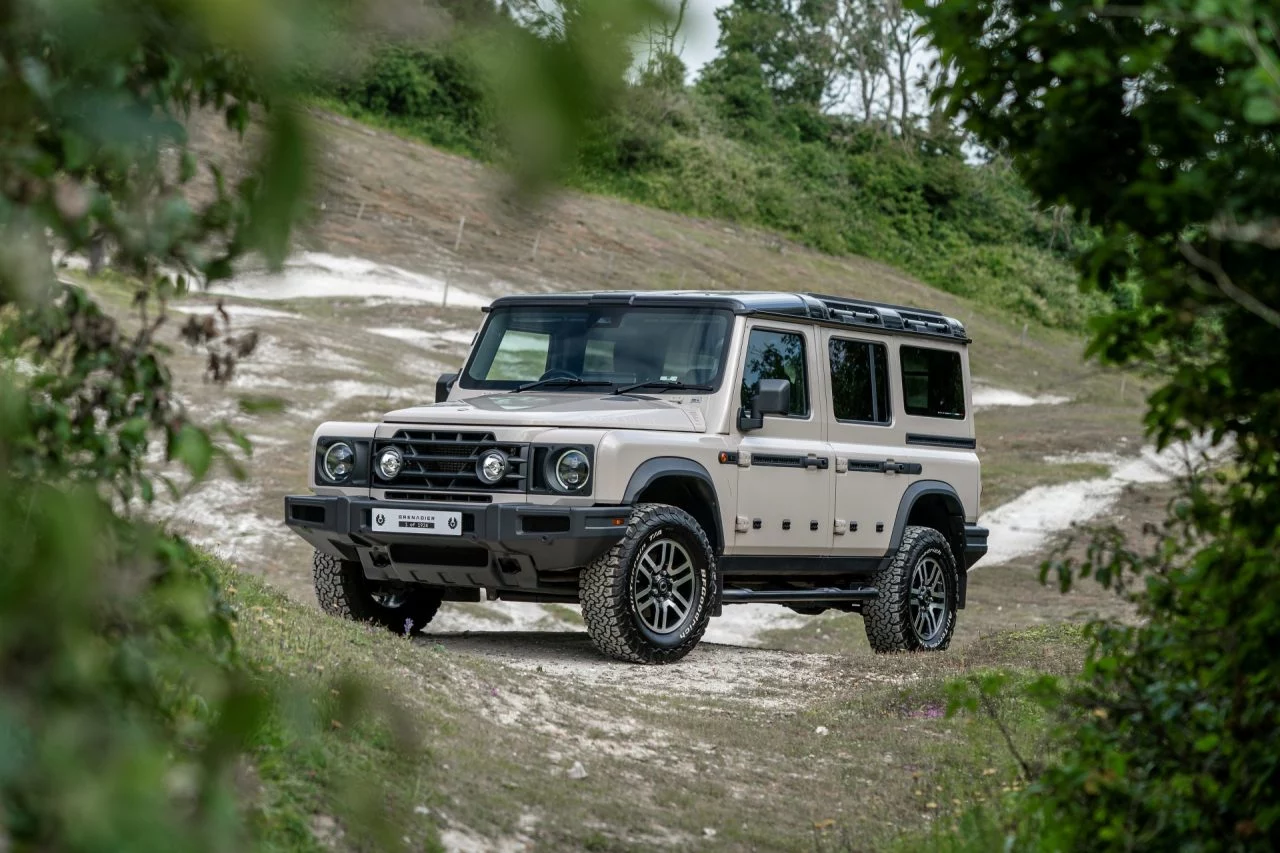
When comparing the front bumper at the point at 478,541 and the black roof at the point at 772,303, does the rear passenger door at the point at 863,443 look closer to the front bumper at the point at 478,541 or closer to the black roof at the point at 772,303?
the black roof at the point at 772,303

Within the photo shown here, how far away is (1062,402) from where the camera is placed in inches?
1280

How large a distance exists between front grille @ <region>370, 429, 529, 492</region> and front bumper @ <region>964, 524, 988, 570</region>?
4.28m

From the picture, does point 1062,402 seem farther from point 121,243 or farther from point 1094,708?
point 121,243

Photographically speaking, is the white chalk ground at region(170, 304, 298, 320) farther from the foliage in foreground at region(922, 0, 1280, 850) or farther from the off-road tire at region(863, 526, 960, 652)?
the foliage in foreground at region(922, 0, 1280, 850)

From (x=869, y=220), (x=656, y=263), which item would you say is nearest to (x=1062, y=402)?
(x=656, y=263)

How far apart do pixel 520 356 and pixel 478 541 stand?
6.17ft

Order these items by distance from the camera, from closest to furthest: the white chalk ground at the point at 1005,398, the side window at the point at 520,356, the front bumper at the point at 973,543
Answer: the side window at the point at 520,356
the front bumper at the point at 973,543
the white chalk ground at the point at 1005,398

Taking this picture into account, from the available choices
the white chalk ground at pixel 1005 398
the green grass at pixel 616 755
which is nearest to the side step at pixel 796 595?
the green grass at pixel 616 755

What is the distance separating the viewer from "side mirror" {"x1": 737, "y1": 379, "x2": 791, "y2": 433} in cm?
958

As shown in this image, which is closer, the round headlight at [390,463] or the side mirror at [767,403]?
the round headlight at [390,463]

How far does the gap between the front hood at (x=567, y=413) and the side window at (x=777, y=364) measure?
46cm

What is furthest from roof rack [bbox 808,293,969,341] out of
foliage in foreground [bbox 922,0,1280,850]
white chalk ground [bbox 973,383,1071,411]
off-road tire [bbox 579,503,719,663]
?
Result: white chalk ground [bbox 973,383,1071,411]

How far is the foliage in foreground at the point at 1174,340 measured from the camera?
3.12m

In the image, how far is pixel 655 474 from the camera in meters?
9.17
